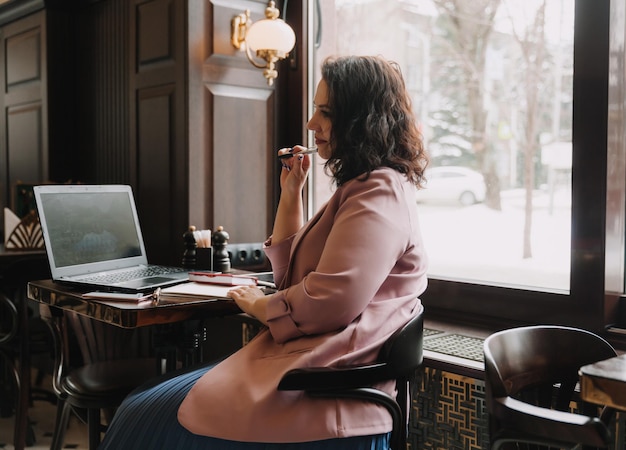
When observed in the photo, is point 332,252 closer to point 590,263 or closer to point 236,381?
point 236,381

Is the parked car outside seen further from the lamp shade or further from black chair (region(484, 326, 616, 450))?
black chair (region(484, 326, 616, 450))

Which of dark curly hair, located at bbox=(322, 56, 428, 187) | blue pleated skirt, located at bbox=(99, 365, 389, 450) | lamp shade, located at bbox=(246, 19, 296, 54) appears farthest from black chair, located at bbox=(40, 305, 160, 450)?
lamp shade, located at bbox=(246, 19, 296, 54)

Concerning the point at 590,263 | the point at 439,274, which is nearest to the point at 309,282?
the point at 590,263

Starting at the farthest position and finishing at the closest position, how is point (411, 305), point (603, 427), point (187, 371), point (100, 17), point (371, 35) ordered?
point (100, 17)
point (371, 35)
point (187, 371)
point (411, 305)
point (603, 427)

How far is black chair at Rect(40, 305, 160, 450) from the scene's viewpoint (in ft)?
6.85

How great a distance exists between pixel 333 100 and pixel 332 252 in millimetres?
429

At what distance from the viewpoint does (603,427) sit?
1.20 meters

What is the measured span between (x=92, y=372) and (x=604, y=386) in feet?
5.37

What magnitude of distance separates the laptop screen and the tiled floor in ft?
3.54

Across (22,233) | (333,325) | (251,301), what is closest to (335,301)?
(333,325)

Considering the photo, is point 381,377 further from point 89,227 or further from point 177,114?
point 177,114

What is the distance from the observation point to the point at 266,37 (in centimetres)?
266

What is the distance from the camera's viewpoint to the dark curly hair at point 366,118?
65.9 inches

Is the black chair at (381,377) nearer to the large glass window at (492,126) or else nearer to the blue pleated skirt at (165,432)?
the blue pleated skirt at (165,432)
